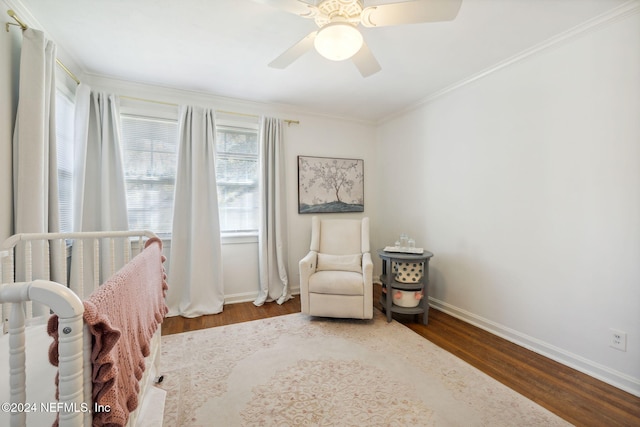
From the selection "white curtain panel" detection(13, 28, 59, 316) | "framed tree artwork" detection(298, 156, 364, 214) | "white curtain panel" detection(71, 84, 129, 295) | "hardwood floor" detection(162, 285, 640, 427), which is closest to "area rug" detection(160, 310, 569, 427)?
"hardwood floor" detection(162, 285, 640, 427)

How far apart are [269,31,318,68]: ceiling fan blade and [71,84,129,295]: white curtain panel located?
1844 mm

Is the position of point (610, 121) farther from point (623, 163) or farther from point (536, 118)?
point (536, 118)

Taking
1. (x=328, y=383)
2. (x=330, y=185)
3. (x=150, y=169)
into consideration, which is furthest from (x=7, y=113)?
(x=330, y=185)

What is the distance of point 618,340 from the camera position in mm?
1719

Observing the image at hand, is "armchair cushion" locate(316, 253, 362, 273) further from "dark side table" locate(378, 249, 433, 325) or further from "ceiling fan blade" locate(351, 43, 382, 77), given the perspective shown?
"ceiling fan blade" locate(351, 43, 382, 77)

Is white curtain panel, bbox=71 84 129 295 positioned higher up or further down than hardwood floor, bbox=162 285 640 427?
higher up

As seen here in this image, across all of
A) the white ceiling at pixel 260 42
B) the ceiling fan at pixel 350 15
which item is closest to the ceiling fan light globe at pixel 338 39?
the ceiling fan at pixel 350 15

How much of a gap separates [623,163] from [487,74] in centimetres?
126

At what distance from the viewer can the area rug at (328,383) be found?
4.82 feet

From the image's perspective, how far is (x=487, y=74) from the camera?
2449mm

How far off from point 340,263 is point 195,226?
1590 mm

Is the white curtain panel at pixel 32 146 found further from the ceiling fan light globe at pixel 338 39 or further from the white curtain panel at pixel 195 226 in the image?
the ceiling fan light globe at pixel 338 39

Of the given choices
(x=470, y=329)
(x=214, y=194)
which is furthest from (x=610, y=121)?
(x=214, y=194)

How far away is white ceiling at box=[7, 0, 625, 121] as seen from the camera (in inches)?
67.0
